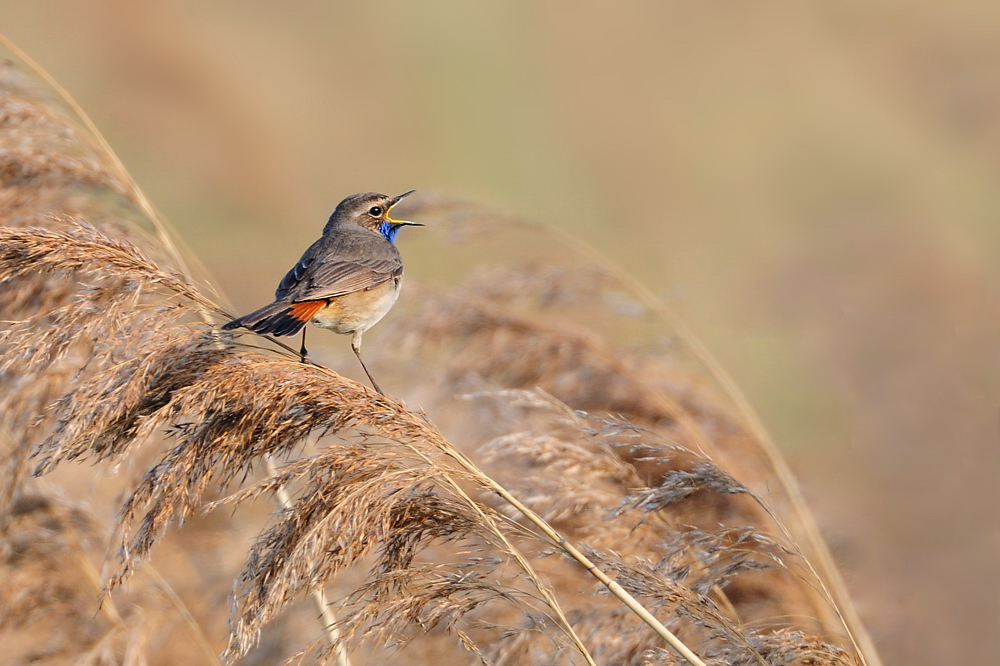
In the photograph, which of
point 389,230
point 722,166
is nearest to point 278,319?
point 389,230

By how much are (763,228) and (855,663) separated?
10.3 meters

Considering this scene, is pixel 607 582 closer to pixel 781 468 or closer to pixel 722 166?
pixel 781 468

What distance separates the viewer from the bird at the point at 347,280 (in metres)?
2.94

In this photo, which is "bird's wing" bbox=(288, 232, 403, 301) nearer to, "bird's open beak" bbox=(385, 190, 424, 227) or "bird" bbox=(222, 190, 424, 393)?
"bird" bbox=(222, 190, 424, 393)

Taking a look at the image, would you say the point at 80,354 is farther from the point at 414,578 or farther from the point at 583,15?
the point at 583,15

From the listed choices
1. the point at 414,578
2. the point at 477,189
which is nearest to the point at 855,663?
the point at 414,578

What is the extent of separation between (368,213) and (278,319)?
138cm

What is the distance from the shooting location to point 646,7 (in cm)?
1795

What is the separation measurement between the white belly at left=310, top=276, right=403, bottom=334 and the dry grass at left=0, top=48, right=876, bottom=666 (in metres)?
0.57

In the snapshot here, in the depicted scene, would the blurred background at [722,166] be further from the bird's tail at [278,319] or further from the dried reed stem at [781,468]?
the bird's tail at [278,319]

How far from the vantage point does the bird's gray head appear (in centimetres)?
400

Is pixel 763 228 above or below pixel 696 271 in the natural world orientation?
above

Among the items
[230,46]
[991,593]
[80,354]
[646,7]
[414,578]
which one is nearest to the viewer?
[414,578]

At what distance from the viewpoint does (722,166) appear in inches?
538
